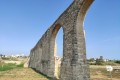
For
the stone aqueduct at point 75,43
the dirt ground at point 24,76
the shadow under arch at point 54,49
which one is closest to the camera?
the stone aqueduct at point 75,43

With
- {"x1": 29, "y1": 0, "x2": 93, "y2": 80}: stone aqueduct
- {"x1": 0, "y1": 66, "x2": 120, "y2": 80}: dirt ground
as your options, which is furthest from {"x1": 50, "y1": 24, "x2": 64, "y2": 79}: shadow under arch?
{"x1": 29, "y1": 0, "x2": 93, "y2": 80}: stone aqueduct

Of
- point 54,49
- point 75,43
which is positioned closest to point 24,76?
point 54,49

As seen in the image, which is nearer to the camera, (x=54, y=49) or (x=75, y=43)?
(x=75, y=43)

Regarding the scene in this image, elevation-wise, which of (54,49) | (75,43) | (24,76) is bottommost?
(24,76)

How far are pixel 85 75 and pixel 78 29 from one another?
7.06 ft

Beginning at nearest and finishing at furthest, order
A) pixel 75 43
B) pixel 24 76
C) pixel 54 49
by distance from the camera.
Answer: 1. pixel 75 43
2. pixel 24 76
3. pixel 54 49

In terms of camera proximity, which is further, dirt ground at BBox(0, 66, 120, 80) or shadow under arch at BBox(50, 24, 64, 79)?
shadow under arch at BBox(50, 24, 64, 79)

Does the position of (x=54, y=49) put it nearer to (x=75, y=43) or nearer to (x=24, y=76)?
(x=24, y=76)

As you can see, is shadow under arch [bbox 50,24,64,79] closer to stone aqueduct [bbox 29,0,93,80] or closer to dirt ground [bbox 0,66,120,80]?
dirt ground [bbox 0,66,120,80]

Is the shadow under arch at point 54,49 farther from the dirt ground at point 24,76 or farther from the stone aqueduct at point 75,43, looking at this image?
the stone aqueduct at point 75,43

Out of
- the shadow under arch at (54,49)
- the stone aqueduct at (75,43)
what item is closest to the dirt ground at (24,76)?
the shadow under arch at (54,49)

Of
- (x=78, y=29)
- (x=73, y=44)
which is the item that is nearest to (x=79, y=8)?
(x=78, y=29)

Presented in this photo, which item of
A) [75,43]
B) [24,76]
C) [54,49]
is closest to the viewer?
[75,43]

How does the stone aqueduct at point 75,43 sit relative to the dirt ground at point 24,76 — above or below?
above
